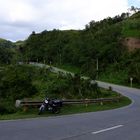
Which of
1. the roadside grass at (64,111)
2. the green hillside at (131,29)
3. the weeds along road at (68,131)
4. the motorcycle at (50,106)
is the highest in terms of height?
the green hillside at (131,29)

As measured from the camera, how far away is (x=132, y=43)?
85.5 meters

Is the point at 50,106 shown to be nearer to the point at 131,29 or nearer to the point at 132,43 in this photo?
the point at 132,43

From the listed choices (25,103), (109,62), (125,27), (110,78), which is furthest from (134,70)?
(25,103)

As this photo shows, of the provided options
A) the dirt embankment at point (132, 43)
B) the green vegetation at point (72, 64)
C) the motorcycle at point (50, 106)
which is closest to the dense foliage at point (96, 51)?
the green vegetation at point (72, 64)

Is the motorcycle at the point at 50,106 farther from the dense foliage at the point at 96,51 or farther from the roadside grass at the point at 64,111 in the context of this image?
the dense foliage at the point at 96,51

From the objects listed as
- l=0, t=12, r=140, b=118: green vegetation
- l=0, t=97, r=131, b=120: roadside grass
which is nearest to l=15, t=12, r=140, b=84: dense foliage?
l=0, t=12, r=140, b=118: green vegetation

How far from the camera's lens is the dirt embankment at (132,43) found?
8431 centimetres

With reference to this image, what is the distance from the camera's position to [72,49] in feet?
329

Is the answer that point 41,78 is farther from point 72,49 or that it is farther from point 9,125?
point 9,125

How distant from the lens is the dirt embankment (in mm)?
84312

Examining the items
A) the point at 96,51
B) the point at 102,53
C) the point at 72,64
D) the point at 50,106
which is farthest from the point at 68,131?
the point at 72,64

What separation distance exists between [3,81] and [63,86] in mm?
7752

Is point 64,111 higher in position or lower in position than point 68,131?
lower

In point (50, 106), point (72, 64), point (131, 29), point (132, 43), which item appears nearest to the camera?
point (50, 106)
